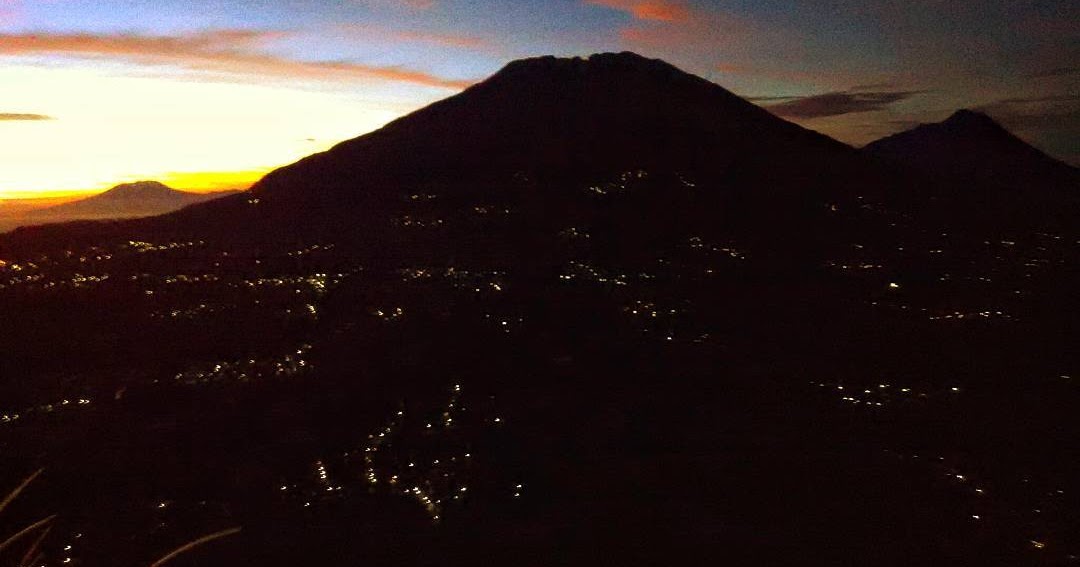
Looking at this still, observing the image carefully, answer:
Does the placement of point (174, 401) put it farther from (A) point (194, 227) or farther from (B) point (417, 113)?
(B) point (417, 113)

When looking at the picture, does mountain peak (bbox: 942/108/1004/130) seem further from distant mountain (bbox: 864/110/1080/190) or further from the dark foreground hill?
the dark foreground hill

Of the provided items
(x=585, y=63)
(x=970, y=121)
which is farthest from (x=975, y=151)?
(x=585, y=63)

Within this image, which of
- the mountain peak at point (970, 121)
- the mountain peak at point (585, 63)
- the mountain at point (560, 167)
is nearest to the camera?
the mountain at point (560, 167)

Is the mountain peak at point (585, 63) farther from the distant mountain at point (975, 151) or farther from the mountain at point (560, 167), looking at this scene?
the distant mountain at point (975, 151)

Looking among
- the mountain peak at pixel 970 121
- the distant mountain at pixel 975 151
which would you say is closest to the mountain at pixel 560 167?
the distant mountain at pixel 975 151

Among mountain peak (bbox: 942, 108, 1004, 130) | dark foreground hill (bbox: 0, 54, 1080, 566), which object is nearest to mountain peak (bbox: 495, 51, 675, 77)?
dark foreground hill (bbox: 0, 54, 1080, 566)

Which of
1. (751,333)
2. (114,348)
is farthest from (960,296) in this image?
(114,348)

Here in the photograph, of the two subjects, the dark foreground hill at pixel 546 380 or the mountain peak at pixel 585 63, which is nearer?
the dark foreground hill at pixel 546 380
